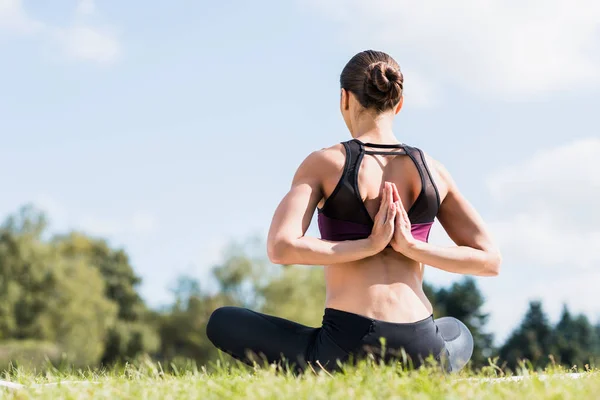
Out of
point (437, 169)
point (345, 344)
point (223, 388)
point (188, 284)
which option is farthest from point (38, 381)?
point (188, 284)

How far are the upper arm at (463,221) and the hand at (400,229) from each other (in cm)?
58

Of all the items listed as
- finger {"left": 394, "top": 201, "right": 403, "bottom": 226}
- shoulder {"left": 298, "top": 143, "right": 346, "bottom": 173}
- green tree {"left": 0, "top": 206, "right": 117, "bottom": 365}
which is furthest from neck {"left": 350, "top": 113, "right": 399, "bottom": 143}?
green tree {"left": 0, "top": 206, "right": 117, "bottom": 365}

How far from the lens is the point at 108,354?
160 feet

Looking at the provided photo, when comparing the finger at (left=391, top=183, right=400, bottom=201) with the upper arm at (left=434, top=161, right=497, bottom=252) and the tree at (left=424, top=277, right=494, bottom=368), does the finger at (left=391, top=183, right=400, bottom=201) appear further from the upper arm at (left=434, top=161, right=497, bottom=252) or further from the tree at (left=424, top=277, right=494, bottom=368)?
the tree at (left=424, top=277, right=494, bottom=368)

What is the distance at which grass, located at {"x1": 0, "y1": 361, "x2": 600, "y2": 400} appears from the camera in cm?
380

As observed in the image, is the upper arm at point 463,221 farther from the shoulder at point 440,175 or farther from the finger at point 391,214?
the finger at point 391,214

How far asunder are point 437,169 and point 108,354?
153 ft

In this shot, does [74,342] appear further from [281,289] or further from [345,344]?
[345,344]

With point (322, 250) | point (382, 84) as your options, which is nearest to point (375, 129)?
point (382, 84)

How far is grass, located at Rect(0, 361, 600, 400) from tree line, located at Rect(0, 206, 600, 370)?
35.7 m

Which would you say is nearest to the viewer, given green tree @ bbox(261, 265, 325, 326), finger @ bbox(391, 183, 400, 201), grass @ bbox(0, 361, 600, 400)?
grass @ bbox(0, 361, 600, 400)

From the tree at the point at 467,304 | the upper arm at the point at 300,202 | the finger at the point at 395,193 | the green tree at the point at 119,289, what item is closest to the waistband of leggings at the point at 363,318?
the upper arm at the point at 300,202

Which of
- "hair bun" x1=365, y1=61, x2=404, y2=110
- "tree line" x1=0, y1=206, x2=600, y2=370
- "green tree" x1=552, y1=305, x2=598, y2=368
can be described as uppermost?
"hair bun" x1=365, y1=61, x2=404, y2=110

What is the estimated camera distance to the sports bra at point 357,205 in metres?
4.77
